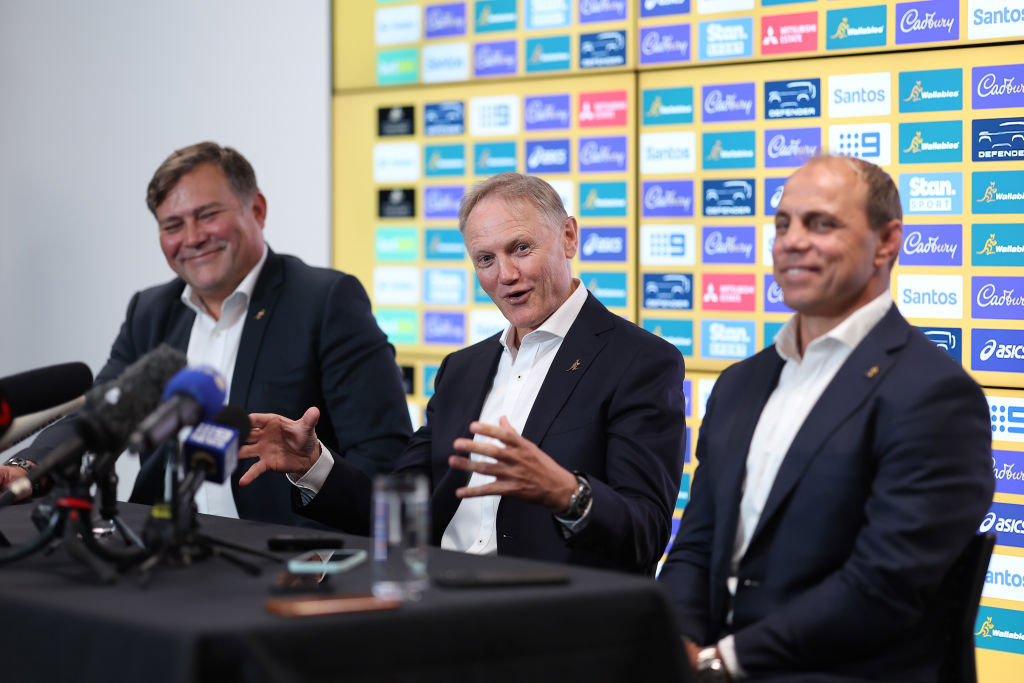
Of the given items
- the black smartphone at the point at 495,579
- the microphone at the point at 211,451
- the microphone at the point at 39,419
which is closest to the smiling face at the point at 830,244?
the black smartphone at the point at 495,579

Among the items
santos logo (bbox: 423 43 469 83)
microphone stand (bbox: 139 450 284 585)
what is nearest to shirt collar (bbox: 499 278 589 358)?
microphone stand (bbox: 139 450 284 585)

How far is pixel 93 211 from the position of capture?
16.4 ft

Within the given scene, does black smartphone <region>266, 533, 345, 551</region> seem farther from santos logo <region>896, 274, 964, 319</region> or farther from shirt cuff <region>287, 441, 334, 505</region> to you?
santos logo <region>896, 274, 964, 319</region>

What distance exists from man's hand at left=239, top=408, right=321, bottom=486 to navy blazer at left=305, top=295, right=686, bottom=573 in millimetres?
112

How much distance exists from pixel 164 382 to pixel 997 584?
9.13 feet

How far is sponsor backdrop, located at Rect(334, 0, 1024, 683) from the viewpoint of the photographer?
333cm

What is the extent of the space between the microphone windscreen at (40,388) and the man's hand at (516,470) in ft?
2.50

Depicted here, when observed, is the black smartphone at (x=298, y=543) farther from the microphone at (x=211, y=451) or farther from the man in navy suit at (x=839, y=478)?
the man in navy suit at (x=839, y=478)

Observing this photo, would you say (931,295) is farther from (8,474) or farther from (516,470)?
(8,474)

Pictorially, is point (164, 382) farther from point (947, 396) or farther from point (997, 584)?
point (997, 584)

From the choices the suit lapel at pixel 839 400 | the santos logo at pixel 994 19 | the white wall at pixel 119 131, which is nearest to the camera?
the suit lapel at pixel 839 400

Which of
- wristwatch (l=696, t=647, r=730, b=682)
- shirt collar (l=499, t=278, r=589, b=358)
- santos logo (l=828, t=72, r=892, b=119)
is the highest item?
santos logo (l=828, t=72, r=892, b=119)

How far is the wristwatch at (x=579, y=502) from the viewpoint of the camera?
200 cm

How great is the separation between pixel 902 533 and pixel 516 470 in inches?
26.0
